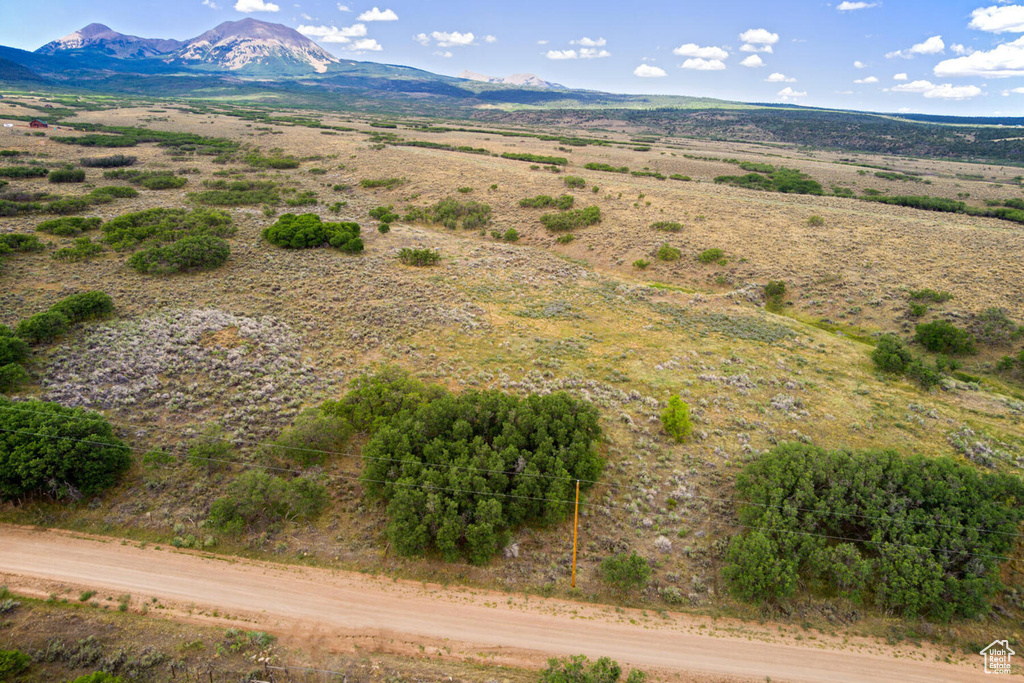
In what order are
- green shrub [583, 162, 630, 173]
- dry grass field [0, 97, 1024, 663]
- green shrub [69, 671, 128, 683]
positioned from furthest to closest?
green shrub [583, 162, 630, 173]
dry grass field [0, 97, 1024, 663]
green shrub [69, 671, 128, 683]

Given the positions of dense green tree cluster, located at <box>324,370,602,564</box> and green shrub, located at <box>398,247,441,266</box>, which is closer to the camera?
dense green tree cluster, located at <box>324,370,602,564</box>

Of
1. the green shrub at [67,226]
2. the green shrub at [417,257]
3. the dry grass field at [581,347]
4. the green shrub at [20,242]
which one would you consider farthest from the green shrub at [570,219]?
the green shrub at [20,242]

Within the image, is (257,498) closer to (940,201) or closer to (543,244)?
(543,244)

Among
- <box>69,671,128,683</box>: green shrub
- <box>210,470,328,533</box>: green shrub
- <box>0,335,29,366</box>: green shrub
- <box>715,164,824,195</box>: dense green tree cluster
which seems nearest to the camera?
<box>69,671,128,683</box>: green shrub

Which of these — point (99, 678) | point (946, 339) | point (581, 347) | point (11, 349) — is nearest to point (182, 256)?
point (11, 349)

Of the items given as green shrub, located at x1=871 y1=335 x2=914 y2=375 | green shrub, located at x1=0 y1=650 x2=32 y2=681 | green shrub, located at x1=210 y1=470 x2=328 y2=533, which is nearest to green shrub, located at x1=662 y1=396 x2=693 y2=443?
green shrub, located at x1=210 y1=470 x2=328 y2=533

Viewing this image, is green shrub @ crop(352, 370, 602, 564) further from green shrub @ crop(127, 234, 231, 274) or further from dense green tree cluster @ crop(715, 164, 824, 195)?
dense green tree cluster @ crop(715, 164, 824, 195)

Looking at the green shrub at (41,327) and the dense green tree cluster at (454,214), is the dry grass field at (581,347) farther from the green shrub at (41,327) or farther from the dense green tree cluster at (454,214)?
the dense green tree cluster at (454,214)
